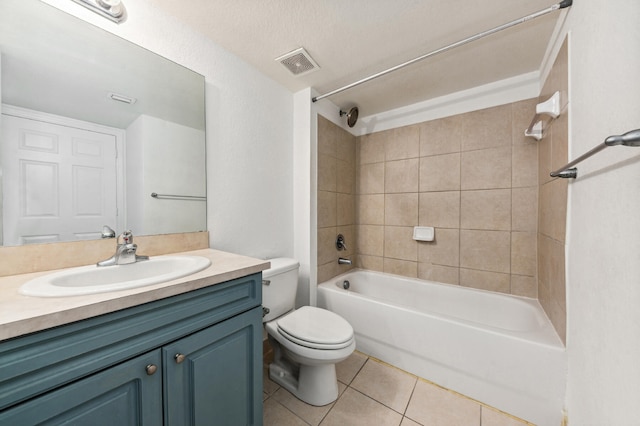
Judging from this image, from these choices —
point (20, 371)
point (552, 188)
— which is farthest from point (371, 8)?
point (20, 371)

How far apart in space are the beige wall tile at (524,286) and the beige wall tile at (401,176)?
104cm

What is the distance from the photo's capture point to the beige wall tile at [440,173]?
203 cm

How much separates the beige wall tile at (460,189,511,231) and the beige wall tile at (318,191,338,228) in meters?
1.10

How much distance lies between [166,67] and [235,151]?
543mm

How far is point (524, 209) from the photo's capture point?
69.9 inches

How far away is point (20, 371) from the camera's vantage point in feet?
1.66

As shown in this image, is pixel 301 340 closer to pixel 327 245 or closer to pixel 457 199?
pixel 327 245

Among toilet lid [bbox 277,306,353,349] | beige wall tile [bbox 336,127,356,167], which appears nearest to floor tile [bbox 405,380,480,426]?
toilet lid [bbox 277,306,353,349]

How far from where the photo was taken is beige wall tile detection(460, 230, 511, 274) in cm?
184

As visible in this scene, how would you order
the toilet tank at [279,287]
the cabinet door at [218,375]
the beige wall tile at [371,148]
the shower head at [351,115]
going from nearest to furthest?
the cabinet door at [218,375] < the toilet tank at [279,287] < the shower head at [351,115] < the beige wall tile at [371,148]

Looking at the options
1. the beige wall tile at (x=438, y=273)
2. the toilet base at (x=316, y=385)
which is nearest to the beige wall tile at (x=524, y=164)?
the beige wall tile at (x=438, y=273)

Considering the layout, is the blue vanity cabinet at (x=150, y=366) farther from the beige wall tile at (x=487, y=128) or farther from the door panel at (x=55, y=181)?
the beige wall tile at (x=487, y=128)

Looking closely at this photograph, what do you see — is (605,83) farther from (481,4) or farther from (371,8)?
(371,8)

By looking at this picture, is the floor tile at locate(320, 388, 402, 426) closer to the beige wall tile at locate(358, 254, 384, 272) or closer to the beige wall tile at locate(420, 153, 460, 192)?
the beige wall tile at locate(358, 254, 384, 272)
